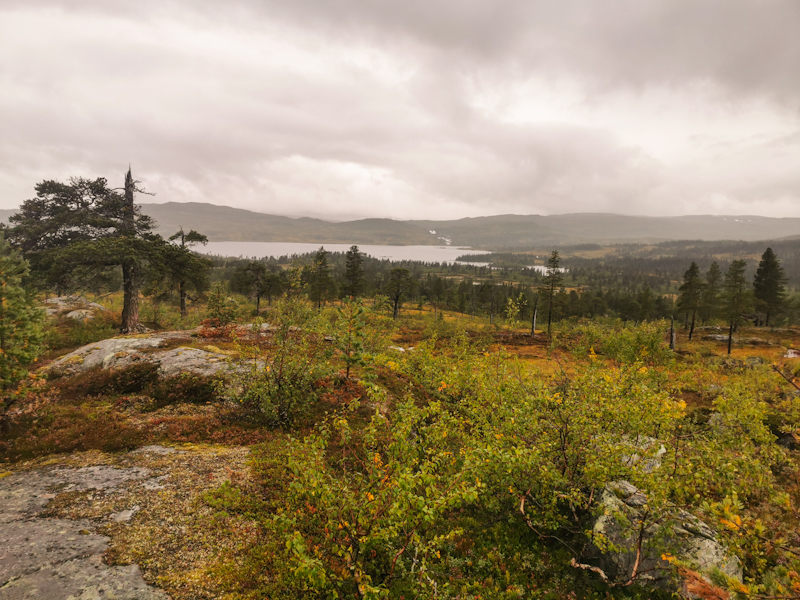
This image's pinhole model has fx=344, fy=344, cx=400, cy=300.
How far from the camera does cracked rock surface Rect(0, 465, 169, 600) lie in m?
5.46

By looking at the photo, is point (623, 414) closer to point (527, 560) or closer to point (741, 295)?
point (527, 560)

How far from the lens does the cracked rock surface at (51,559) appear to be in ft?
17.9

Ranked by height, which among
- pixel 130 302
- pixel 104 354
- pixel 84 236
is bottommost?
pixel 104 354

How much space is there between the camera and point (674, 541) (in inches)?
242

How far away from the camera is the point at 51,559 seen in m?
5.99

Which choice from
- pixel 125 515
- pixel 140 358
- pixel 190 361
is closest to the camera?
pixel 125 515

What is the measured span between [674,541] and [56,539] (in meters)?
11.4

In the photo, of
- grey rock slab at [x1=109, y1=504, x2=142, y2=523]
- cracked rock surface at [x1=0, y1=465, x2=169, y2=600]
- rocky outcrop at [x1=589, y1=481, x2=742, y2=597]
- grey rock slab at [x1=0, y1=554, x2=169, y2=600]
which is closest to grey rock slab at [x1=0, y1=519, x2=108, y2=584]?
cracked rock surface at [x1=0, y1=465, x2=169, y2=600]

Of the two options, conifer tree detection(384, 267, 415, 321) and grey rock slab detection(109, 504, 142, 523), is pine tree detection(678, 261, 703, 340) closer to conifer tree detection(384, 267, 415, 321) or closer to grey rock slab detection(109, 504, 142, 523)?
conifer tree detection(384, 267, 415, 321)

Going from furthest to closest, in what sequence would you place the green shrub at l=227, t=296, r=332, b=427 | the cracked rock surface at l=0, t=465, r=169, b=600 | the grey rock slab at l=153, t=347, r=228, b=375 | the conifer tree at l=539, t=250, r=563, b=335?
the conifer tree at l=539, t=250, r=563, b=335 → the grey rock slab at l=153, t=347, r=228, b=375 → the green shrub at l=227, t=296, r=332, b=427 → the cracked rock surface at l=0, t=465, r=169, b=600

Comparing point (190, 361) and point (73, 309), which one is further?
point (73, 309)

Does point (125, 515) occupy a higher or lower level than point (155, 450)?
higher

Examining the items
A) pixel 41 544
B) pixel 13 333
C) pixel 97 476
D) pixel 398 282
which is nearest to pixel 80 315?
pixel 13 333

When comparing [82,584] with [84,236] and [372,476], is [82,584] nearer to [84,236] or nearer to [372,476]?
[372,476]
